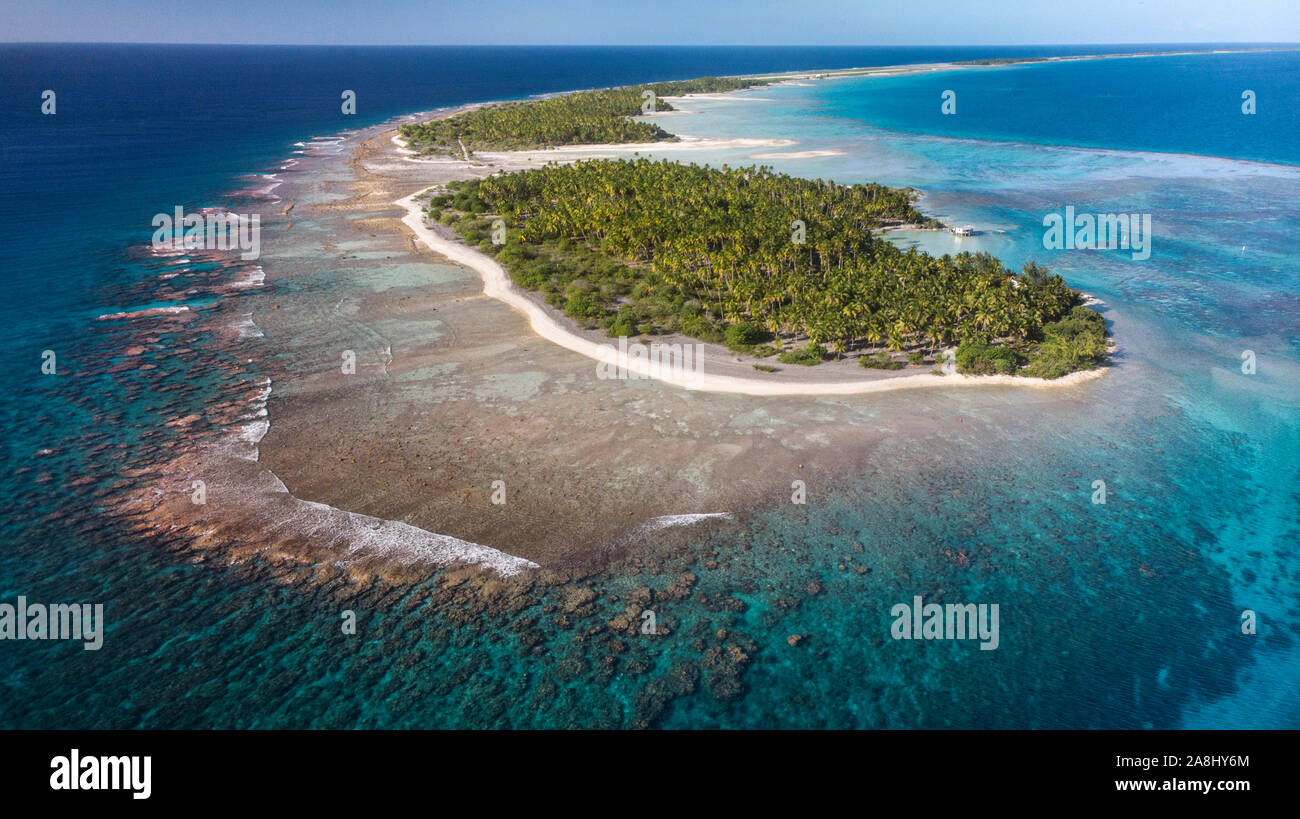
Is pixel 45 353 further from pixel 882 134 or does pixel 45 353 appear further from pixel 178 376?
pixel 882 134

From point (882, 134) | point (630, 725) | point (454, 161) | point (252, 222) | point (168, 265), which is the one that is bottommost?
point (630, 725)

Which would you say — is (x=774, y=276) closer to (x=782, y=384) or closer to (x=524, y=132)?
(x=782, y=384)

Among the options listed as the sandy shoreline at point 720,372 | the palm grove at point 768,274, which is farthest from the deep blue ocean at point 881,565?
the palm grove at point 768,274

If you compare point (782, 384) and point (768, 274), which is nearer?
point (782, 384)

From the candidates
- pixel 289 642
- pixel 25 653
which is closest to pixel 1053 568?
pixel 289 642

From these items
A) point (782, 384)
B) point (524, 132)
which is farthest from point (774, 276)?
point (524, 132)

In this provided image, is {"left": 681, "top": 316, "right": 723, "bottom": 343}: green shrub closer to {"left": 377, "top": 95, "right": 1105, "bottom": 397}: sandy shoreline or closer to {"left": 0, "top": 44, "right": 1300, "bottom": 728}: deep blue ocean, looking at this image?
{"left": 377, "top": 95, "right": 1105, "bottom": 397}: sandy shoreline

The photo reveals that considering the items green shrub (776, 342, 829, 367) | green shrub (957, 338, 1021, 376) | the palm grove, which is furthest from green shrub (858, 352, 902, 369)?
green shrub (957, 338, 1021, 376)
